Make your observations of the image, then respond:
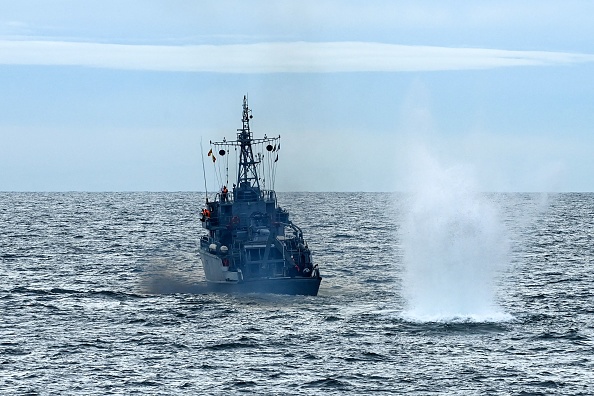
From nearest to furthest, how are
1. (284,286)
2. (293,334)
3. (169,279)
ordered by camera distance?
(293,334), (284,286), (169,279)

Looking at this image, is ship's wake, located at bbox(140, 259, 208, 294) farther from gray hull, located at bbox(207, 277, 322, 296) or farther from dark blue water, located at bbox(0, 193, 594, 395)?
gray hull, located at bbox(207, 277, 322, 296)

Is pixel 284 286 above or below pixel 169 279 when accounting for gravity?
above

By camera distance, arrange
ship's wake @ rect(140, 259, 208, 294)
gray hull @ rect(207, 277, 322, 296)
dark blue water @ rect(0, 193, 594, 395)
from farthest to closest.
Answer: ship's wake @ rect(140, 259, 208, 294) < gray hull @ rect(207, 277, 322, 296) < dark blue water @ rect(0, 193, 594, 395)

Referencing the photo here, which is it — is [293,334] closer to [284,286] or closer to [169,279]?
[284,286]

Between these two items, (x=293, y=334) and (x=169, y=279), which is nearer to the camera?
(x=293, y=334)

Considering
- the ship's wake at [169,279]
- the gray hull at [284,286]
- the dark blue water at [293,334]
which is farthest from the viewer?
the ship's wake at [169,279]

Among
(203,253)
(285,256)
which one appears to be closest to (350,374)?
(285,256)

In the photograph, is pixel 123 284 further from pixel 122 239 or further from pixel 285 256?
pixel 122 239

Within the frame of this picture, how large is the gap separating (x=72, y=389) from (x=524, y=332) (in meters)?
25.5

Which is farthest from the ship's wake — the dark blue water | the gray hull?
the gray hull

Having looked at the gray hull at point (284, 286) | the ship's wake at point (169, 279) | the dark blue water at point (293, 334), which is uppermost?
the gray hull at point (284, 286)

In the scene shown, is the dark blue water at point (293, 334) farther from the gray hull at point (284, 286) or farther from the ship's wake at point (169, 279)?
the gray hull at point (284, 286)

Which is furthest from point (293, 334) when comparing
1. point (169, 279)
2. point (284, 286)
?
point (169, 279)

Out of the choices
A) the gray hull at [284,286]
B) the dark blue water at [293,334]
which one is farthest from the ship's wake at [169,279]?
the gray hull at [284,286]
